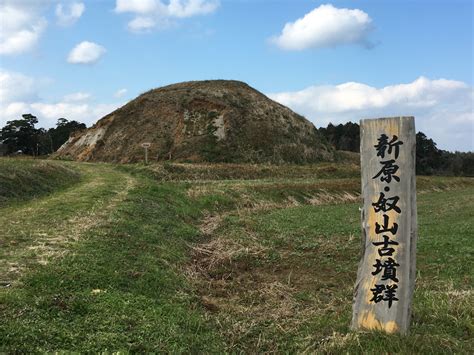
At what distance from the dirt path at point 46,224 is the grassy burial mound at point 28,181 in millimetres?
785

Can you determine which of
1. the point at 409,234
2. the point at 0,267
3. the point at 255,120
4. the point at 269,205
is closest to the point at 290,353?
the point at 409,234

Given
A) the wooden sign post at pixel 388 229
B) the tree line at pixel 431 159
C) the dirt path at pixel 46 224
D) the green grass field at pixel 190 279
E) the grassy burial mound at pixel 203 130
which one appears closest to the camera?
the green grass field at pixel 190 279

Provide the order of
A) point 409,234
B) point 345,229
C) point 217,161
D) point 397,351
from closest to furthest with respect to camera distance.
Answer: point 397,351, point 409,234, point 345,229, point 217,161

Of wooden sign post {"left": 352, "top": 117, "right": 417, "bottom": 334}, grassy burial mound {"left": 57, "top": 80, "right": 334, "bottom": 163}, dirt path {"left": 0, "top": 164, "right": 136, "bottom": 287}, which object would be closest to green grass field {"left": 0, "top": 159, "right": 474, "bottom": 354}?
dirt path {"left": 0, "top": 164, "right": 136, "bottom": 287}

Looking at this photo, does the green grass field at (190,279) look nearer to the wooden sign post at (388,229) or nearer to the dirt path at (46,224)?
the dirt path at (46,224)

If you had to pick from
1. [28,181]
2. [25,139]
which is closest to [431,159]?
[25,139]

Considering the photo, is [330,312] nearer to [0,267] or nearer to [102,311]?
[102,311]

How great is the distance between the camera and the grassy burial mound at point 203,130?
165 ft

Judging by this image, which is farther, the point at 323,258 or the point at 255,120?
the point at 255,120

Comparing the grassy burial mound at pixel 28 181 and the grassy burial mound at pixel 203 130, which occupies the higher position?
the grassy burial mound at pixel 203 130

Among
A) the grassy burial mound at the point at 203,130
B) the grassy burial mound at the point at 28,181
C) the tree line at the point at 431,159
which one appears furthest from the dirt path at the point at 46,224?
the tree line at the point at 431,159

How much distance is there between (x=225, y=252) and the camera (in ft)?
41.5

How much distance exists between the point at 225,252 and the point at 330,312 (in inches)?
204

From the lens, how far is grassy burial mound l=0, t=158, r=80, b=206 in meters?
17.7
